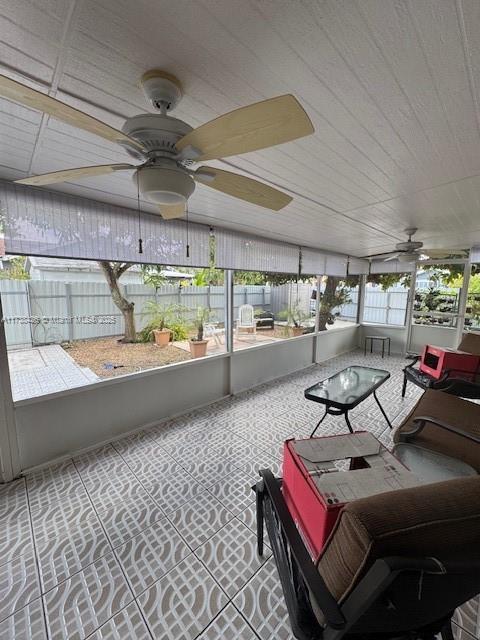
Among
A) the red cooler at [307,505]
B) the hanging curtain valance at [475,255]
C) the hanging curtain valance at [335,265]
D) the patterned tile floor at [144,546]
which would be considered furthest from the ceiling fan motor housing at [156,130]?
the hanging curtain valance at [475,255]

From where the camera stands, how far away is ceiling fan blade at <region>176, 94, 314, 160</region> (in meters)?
0.65

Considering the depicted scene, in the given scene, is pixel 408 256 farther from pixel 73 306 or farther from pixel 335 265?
pixel 73 306

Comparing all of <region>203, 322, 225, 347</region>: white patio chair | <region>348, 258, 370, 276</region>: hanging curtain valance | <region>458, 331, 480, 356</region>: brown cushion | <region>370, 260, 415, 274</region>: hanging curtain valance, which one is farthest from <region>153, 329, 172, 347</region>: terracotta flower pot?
<region>370, 260, 415, 274</region>: hanging curtain valance

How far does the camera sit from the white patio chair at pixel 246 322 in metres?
4.93

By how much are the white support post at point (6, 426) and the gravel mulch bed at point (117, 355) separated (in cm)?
76

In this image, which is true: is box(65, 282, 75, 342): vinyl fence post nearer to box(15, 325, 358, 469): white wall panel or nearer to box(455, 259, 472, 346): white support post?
box(15, 325, 358, 469): white wall panel

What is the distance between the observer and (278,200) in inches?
49.4

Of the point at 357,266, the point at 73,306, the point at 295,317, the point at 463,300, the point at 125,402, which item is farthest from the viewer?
the point at 357,266

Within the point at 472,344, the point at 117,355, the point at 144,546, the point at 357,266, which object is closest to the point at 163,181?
the point at 144,546

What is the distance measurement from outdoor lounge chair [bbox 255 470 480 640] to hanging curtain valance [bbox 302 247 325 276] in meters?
3.89

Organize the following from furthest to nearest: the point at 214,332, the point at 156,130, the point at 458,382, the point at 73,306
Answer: the point at 214,332
the point at 73,306
the point at 458,382
the point at 156,130

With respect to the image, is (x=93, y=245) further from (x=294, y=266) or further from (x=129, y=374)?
(x=294, y=266)

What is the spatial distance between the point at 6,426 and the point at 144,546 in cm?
134

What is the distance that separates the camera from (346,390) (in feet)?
8.46
